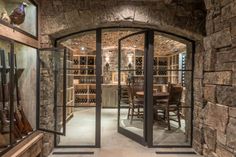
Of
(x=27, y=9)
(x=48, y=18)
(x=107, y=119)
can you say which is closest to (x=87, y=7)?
(x=48, y=18)

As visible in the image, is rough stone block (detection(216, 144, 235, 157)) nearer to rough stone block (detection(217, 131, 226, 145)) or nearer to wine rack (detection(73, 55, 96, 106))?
rough stone block (detection(217, 131, 226, 145))

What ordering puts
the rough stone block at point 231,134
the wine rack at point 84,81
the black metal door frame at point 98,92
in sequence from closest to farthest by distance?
the rough stone block at point 231,134
the black metal door frame at point 98,92
the wine rack at point 84,81

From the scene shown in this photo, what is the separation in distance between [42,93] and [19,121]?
2.37ft

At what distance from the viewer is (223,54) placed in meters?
2.18

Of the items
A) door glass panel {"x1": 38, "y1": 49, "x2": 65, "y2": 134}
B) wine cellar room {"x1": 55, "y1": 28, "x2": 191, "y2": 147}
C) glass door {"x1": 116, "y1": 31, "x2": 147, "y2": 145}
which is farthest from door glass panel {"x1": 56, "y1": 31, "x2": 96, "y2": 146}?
glass door {"x1": 116, "y1": 31, "x2": 147, "y2": 145}

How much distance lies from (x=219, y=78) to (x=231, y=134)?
54 centimetres

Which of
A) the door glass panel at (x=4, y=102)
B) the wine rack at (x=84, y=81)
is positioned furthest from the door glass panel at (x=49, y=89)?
the wine rack at (x=84, y=81)

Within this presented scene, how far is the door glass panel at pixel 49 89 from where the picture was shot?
3.71 m

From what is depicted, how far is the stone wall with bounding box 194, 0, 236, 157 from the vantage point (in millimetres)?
2020

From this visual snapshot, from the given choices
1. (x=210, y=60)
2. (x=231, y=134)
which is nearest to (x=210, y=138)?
(x=231, y=134)

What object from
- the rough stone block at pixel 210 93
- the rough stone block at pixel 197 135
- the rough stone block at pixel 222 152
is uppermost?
the rough stone block at pixel 210 93

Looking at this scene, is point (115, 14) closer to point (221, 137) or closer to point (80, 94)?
point (221, 137)

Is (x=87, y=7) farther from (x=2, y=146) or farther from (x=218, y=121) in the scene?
(x=218, y=121)

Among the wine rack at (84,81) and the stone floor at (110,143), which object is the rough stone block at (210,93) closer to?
the stone floor at (110,143)
